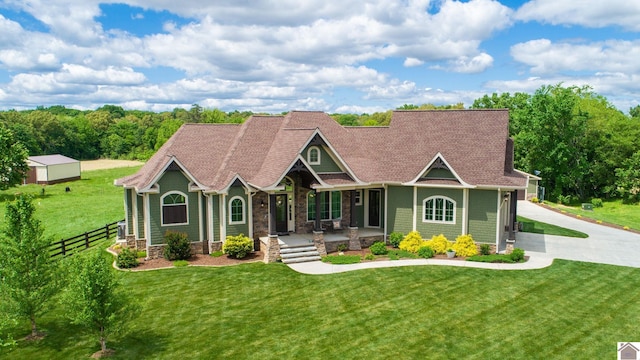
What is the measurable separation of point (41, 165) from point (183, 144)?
40.9 m

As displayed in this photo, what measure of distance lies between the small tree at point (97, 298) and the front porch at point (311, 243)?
961 cm

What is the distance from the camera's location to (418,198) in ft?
81.3

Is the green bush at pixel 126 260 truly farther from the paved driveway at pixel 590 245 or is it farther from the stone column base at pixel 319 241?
the paved driveway at pixel 590 245

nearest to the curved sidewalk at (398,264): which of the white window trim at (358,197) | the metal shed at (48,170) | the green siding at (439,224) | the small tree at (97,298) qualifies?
the green siding at (439,224)

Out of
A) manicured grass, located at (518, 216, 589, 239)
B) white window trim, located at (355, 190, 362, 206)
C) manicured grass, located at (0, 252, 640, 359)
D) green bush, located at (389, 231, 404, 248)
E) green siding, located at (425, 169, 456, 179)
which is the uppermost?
green siding, located at (425, 169, 456, 179)

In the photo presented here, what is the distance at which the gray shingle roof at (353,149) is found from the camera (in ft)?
77.6

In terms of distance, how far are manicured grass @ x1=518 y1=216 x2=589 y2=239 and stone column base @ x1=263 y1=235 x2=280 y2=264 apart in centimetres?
1715

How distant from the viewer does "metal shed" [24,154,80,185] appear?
5634cm

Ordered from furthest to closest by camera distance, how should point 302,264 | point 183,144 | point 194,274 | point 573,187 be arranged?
point 573,187, point 183,144, point 302,264, point 194,274

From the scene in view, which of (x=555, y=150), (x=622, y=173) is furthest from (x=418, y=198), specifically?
(x=622, y=173)

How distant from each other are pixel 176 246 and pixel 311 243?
261 inches

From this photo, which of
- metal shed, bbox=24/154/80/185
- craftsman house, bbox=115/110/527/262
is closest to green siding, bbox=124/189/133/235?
craftsman house, bbox=115/110/527/262

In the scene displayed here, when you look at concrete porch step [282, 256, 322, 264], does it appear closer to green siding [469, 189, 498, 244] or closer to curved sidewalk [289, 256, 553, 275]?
curved sidewalk [289, 256, 553, 275]

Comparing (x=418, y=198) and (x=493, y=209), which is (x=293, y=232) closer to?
(x=418, y=198)
